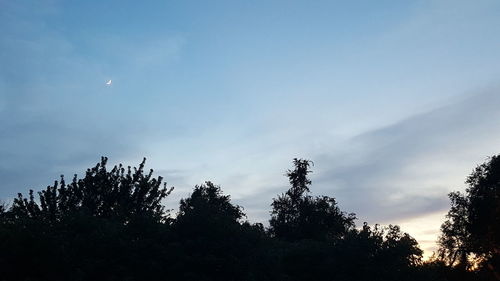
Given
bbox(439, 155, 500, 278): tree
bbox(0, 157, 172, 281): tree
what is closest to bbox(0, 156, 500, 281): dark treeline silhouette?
bbox(0, 157, 172, 281): tree

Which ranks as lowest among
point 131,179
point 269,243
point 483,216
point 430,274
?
point 430,274

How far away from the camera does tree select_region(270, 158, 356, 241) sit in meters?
70.1

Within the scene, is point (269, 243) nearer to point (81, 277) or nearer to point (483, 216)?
point (81, 277)

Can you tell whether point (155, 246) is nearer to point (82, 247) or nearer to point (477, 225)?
point (82, 247)

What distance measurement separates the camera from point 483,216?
54.8 metres

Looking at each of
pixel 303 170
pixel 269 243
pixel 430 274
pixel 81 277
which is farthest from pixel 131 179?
pixel 303 170

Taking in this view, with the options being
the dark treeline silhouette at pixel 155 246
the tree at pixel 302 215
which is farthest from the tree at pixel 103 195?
the tree at pixel 302 215

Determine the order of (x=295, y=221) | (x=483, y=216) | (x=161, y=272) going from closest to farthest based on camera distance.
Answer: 1. (x=161, y=272)
2. (x=483, y=216)
3. (x=295, y=221)

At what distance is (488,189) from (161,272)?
124ft

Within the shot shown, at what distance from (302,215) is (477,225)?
2266 centimetres

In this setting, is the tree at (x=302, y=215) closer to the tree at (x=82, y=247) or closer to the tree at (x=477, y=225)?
the tree at (x=477, y=225)

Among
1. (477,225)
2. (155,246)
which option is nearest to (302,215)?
(477,225)

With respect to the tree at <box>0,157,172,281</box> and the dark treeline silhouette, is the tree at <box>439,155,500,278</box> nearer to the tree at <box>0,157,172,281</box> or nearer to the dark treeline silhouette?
the dark treeline silhouette

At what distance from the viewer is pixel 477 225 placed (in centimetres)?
5544
